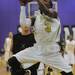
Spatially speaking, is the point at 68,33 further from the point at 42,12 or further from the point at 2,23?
the point at 42,12

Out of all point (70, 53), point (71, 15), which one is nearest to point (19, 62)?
point (70, 53)

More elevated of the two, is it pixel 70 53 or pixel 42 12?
pixel 42 12

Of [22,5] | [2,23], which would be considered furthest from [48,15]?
[2,23]

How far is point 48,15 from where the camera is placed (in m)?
3.80

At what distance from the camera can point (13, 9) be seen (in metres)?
11.0

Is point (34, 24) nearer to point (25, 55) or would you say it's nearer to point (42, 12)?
point (42, 12)

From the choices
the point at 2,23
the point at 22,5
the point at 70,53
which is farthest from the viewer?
the point at 2,23

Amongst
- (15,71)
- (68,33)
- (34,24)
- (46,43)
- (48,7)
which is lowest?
(68,33)

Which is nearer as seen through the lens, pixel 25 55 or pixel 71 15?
pixel 25 55

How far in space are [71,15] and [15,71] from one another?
8072mm

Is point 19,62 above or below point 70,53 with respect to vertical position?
above

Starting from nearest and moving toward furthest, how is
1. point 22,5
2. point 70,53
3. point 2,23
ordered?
point 22,5, point 70,53, point 2,23

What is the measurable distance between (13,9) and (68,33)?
Result: 232 centimetres

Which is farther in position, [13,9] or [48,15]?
[13,9]
